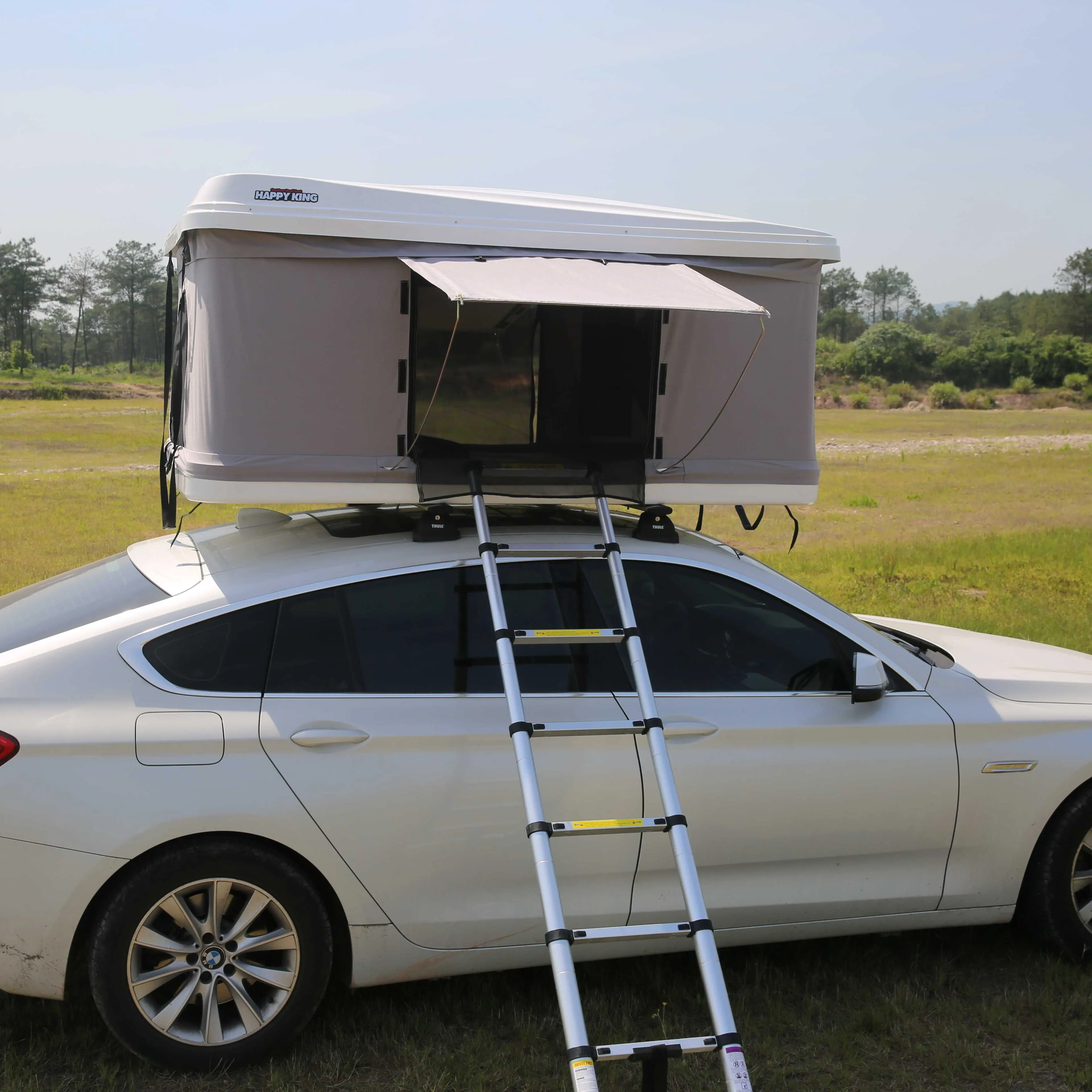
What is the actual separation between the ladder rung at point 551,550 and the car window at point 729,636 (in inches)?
5.5

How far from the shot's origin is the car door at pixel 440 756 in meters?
3.29

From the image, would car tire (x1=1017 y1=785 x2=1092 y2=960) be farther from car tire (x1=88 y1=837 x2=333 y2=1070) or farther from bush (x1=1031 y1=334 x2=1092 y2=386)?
bush (x1=1031 y1=334 x2=1092 y2=386)

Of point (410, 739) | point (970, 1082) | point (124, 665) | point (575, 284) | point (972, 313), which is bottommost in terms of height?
point (970, 1082)

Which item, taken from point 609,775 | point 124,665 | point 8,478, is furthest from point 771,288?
point 8,478

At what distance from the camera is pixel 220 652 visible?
3.33m

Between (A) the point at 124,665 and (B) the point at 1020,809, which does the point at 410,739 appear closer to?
(A) the point at 124,665

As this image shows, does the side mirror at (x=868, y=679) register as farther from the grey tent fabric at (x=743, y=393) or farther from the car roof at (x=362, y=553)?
the grey tent fabric at (x=743, y=393)

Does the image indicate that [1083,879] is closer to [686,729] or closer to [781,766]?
[781,766]

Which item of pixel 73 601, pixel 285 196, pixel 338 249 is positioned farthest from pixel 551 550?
pixel 73 601

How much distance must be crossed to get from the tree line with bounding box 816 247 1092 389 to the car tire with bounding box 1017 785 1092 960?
205 feet

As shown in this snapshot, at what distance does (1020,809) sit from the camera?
383 centimetres

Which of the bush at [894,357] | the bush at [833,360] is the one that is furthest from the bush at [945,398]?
the bush at [894,357]

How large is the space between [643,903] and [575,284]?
194cm

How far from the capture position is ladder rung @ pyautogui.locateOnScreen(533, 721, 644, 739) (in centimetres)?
330
